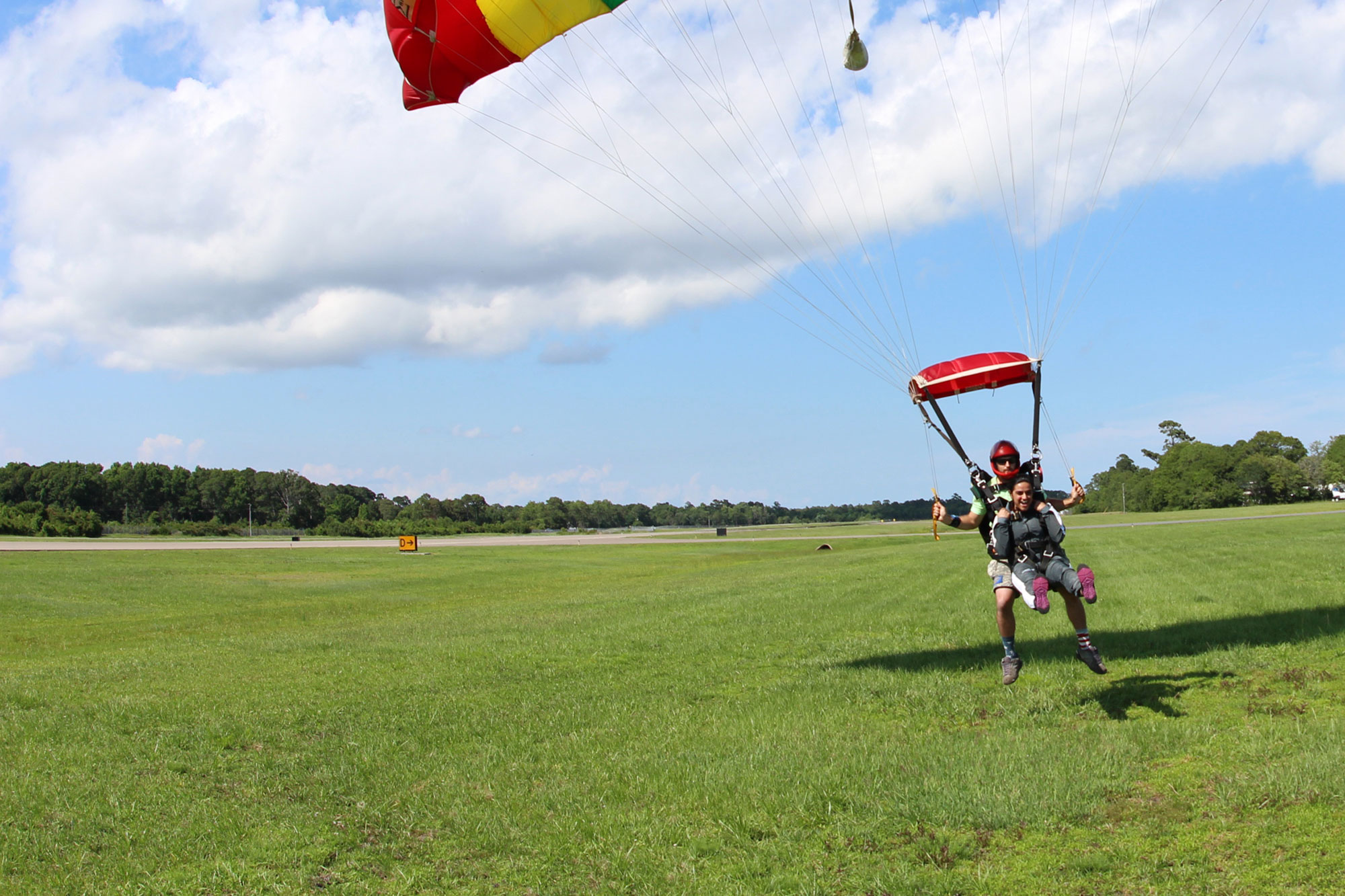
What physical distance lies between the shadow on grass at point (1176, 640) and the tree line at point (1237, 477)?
148m

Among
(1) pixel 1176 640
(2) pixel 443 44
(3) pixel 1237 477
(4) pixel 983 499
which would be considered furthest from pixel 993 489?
(3) pixel 1237 477

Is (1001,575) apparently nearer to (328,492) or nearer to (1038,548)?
(1038,548)

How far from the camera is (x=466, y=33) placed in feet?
38.5

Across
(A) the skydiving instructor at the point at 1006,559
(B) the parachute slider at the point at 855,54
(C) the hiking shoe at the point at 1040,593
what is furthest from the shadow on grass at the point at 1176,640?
(B) the parachute slider at the point at 855,54

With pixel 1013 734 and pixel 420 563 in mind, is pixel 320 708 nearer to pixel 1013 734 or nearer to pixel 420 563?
pixel 1013 734

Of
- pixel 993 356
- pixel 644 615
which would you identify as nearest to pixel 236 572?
pixel 644 615

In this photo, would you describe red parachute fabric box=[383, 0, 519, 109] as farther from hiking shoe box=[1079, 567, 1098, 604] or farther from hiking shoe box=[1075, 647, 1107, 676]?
hiking shoe box=[1075, 647, 1107, 676]

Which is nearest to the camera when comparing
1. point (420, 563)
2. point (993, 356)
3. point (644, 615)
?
point (993, 356)

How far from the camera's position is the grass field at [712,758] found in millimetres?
5531

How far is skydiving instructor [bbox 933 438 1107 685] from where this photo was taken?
9.18 metres

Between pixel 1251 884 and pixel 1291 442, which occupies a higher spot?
pixel 1291 442

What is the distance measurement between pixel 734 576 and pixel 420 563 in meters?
24.1

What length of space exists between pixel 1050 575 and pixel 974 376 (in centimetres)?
278

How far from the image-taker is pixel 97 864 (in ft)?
19.3
